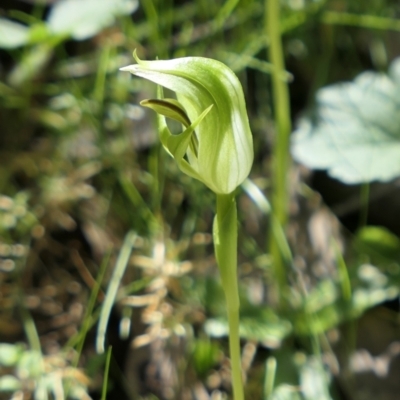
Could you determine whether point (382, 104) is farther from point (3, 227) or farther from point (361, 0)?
point (3, 227)

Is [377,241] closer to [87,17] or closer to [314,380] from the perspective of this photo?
[314,380]

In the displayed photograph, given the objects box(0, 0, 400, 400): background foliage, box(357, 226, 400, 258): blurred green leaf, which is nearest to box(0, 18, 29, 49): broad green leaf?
box(0, 0, 400, 400): background foliage

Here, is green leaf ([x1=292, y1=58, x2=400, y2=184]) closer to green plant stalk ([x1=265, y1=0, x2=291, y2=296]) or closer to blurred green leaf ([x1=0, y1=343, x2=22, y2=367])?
green plant stalk ([x1=265, y1=0, x2=291, y2=296])

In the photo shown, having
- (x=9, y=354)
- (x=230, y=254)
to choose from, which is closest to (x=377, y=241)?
(x=230, y=254)

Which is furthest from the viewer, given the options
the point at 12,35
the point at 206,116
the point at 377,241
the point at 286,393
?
the point at 12,35

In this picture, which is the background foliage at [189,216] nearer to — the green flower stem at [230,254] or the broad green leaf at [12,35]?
the broad green leaf at [12,35]

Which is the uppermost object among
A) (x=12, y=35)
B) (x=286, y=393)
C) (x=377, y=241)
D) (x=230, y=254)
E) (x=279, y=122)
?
(x=12, y=35)

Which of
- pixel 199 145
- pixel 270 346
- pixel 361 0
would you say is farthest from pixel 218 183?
pixel 361 0
